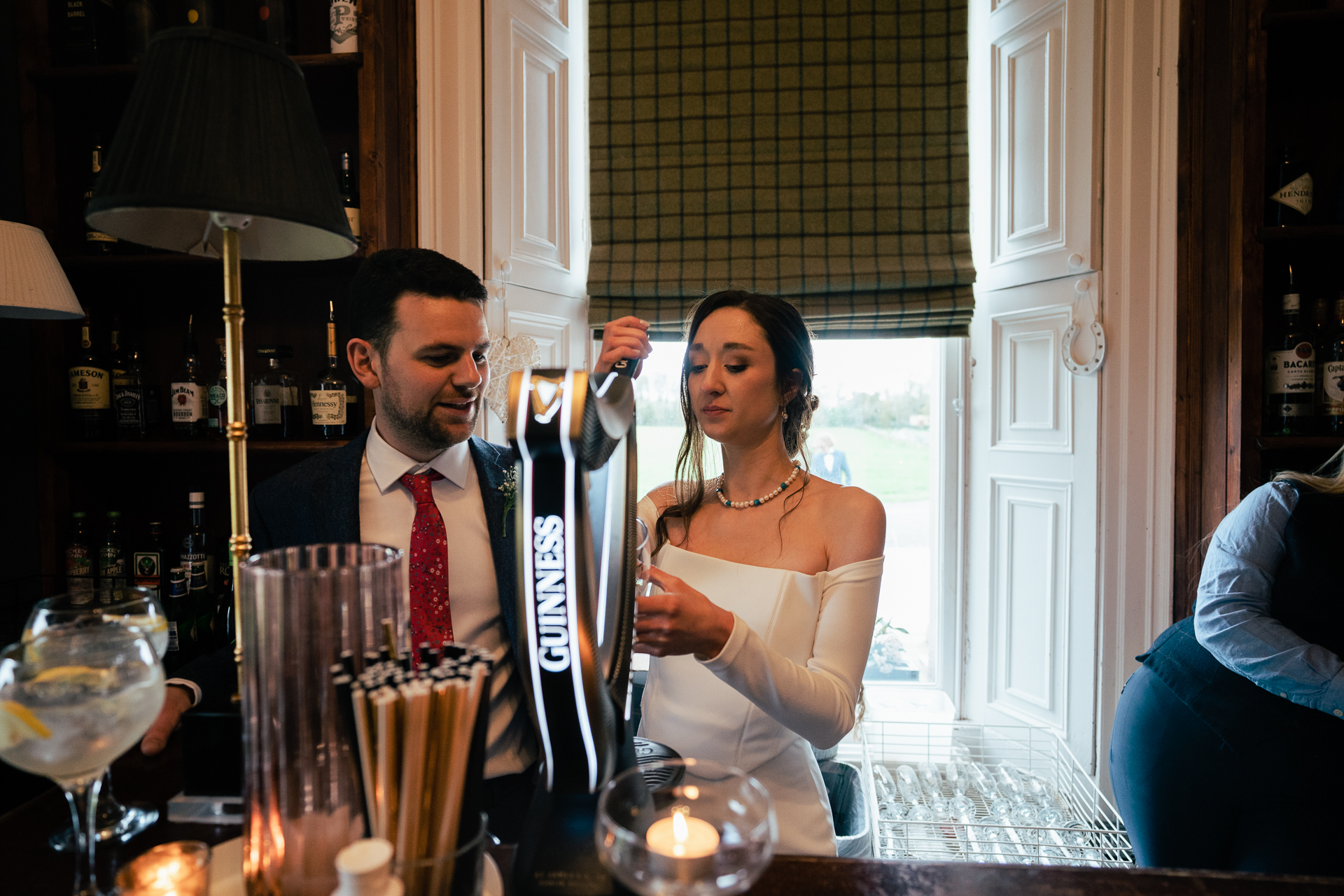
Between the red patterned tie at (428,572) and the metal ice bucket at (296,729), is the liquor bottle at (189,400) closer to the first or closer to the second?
the red patterned tie at (428,572)

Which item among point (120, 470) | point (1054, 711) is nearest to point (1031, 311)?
point (1054, 711)

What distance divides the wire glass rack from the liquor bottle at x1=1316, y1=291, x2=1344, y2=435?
114 centimetres

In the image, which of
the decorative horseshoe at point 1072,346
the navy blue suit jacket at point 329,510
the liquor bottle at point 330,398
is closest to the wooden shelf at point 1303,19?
the decorative horseshoe at point 1072,346

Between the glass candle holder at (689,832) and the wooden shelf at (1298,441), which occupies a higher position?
the wooden shelf at (1298,441)

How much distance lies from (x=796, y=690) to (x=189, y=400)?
194cm

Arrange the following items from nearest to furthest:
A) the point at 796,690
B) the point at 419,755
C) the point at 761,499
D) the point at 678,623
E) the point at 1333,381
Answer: the point at 419,755
the point at 678,623
the point at 796,690
the point at 761,499
the point at 1333,381

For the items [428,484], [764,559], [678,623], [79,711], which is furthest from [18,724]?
[764,559]

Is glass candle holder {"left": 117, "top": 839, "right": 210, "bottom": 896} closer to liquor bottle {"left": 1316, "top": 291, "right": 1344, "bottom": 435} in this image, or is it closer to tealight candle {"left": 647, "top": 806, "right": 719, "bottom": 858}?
tealight candle {"left": 647, "top": 806, "right": 719, "bottom": 858}

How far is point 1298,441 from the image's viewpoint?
1.81m

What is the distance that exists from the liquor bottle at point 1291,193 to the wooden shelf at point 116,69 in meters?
2.53

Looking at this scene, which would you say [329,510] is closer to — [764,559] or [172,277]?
[764,559]

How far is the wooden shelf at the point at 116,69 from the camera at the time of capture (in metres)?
1.93

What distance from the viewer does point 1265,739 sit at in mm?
1416

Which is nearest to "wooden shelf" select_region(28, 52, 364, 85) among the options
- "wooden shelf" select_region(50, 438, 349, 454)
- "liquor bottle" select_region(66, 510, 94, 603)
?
"wooden shelf" select_region(50, 438, 349, 454)
